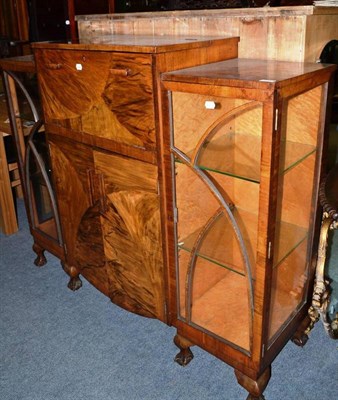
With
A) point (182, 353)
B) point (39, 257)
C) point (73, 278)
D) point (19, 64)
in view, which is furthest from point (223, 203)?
point (39, 257)

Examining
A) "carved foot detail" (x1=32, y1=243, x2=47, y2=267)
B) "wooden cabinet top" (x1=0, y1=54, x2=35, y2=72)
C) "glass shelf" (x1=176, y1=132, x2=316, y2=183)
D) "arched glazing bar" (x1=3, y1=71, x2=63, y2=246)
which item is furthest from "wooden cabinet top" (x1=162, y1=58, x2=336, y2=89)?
"carved foot detail" (x1=32, y1=243, x2=47, y2=267)

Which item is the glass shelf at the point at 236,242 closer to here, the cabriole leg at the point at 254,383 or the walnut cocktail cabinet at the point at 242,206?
the walnut cocktail cabinet at the point at 242,206

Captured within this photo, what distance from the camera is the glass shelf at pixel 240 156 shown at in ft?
4.41

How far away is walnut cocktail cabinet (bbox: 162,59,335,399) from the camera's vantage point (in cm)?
122

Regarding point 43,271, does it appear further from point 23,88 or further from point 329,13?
point 329,13

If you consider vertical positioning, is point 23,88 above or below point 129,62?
below

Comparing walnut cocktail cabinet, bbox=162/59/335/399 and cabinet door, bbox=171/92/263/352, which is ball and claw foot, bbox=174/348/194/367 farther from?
cabinet door, bbox=171/92/263/352

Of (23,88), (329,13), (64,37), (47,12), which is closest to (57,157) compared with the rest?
(23,88)

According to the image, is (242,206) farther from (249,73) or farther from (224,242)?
(249,73)

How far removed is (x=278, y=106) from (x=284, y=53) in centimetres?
46

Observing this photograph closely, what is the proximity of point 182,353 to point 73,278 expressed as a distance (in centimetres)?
76

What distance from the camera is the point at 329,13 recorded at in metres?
1.46

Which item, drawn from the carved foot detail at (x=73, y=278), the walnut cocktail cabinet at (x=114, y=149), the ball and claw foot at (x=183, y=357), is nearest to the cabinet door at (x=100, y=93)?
the walnut cocktail cabinet at (x=114, y=149)

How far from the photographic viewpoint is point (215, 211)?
5.23 ft
